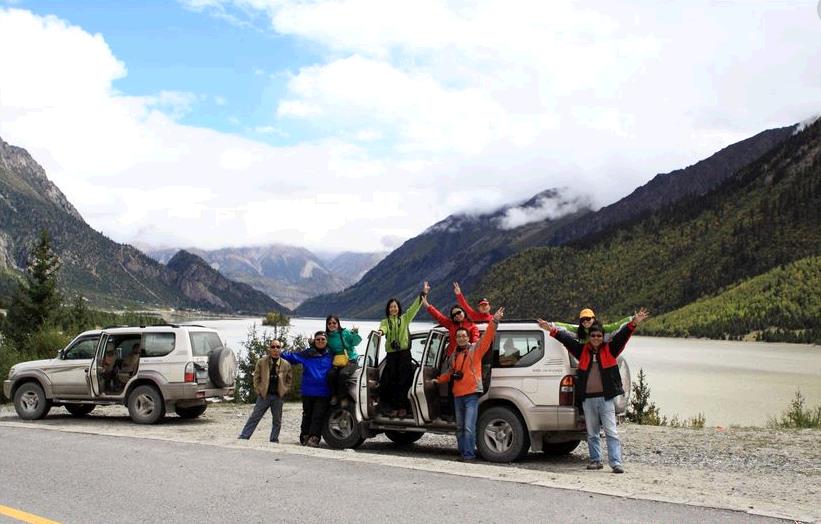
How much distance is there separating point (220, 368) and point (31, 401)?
468cm

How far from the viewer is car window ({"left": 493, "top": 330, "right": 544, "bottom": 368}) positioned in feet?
37.7

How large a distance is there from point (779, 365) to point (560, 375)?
61.1 meters

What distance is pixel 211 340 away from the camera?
56.0 ft

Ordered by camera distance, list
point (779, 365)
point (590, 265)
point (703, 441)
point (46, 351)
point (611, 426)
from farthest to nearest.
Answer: point (590, 265) < point (779, 365) < point (46, 351) < point (703, 441) < point (611, 426)

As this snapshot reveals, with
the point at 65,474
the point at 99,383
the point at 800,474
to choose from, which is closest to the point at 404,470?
the point at 65,474

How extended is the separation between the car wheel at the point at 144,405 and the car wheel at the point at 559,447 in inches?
320

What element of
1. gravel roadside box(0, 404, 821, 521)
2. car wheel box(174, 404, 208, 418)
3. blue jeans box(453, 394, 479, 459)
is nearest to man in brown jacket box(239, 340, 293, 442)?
gravel roadside box(0, 404, 821, 521)

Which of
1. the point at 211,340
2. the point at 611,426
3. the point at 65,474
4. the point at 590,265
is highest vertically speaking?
the point at 590,265

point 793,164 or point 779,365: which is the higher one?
point 793,164

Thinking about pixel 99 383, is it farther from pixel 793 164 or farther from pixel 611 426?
pixel 793 164

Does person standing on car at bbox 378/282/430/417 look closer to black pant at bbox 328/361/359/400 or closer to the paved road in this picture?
black pant at bbox 328/361/359/400

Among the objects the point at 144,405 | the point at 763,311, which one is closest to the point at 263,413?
the point at 144,405

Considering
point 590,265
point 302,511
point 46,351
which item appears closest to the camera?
point 302,511

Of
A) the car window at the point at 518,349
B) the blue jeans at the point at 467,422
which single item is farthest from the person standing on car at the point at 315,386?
the car window at the point at 518,349
